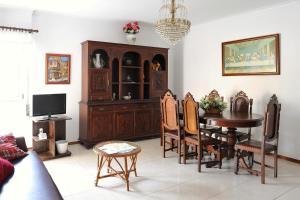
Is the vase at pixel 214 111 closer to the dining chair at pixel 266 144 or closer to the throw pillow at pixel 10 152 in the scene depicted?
the dining chair at pixel 266 144

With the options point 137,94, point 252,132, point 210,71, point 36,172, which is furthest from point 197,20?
point 36,172

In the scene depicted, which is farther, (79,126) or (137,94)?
(137,94)

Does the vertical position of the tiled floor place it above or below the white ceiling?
below

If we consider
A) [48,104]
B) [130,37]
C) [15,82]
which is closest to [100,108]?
[48,104]

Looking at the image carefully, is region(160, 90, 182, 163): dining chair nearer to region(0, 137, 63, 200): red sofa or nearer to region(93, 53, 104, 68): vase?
region(93, 53, 104, 68): vase

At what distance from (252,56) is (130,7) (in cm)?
235

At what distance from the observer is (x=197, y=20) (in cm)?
520

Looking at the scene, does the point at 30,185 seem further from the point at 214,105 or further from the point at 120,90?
the point at 120,90

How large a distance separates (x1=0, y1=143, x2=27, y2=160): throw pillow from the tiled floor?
25.1 inches

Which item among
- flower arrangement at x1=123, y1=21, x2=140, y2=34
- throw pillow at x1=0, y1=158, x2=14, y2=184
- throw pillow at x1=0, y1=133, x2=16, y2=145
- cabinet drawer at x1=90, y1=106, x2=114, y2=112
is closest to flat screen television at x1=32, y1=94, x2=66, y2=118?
cabinet drawer at x1=90, y1=106, x2=114, y2=112

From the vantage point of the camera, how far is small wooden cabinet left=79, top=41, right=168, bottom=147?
4.67 metres

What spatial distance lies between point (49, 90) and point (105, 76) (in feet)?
3.50

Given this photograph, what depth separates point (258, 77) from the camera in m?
4.46

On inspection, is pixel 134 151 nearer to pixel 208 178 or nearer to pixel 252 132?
pixel 208 178
